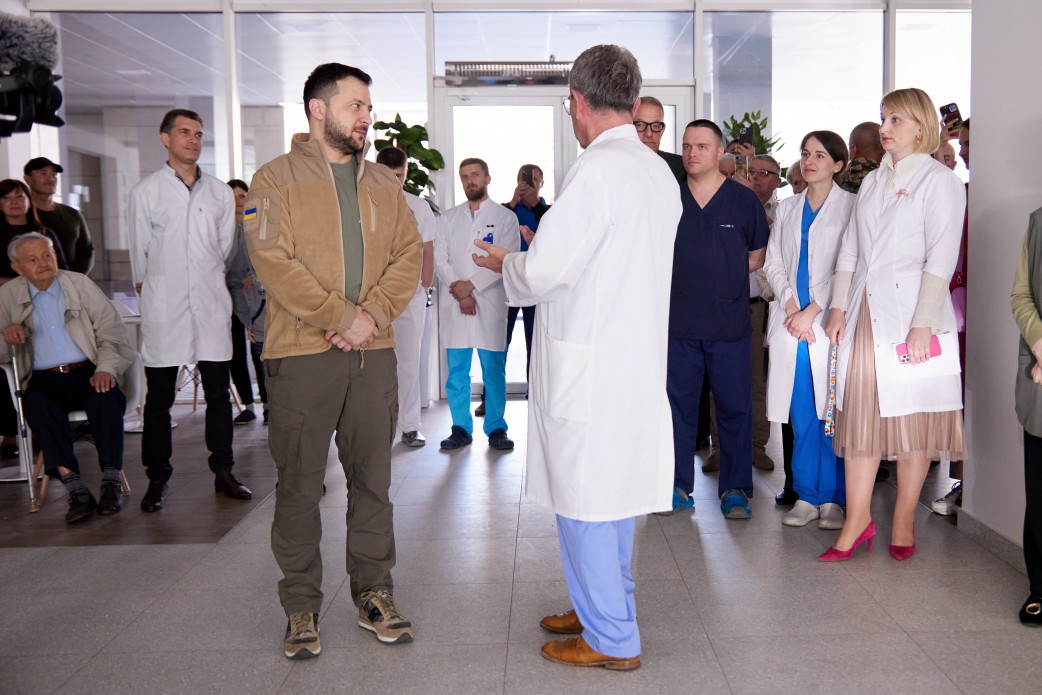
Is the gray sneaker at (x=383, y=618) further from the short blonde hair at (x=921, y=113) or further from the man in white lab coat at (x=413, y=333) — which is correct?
the man in white lab coat at (x=413, y=333)

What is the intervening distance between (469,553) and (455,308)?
2.49 metres

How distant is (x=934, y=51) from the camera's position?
761 cm

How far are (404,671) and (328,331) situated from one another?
0.96 m

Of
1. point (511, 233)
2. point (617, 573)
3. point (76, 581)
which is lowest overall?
point (76, 581)

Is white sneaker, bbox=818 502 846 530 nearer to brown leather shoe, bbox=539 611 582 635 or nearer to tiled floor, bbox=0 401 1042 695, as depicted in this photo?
tiled floor, bbox=0 401 1042 695

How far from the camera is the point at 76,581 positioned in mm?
3406

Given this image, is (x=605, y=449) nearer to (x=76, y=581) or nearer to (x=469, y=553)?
(x=469, y=553)

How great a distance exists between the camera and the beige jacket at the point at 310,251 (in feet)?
8.73

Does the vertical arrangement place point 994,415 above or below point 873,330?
below

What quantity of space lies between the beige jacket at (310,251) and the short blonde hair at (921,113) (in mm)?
1791

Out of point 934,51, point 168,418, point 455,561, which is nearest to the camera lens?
point 455,561

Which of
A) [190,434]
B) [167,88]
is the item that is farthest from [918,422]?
[167,88]

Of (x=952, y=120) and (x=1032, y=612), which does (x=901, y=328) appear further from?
(x=952, y=120)

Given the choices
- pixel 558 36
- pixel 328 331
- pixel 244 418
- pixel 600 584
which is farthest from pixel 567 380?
pixel 558 36
